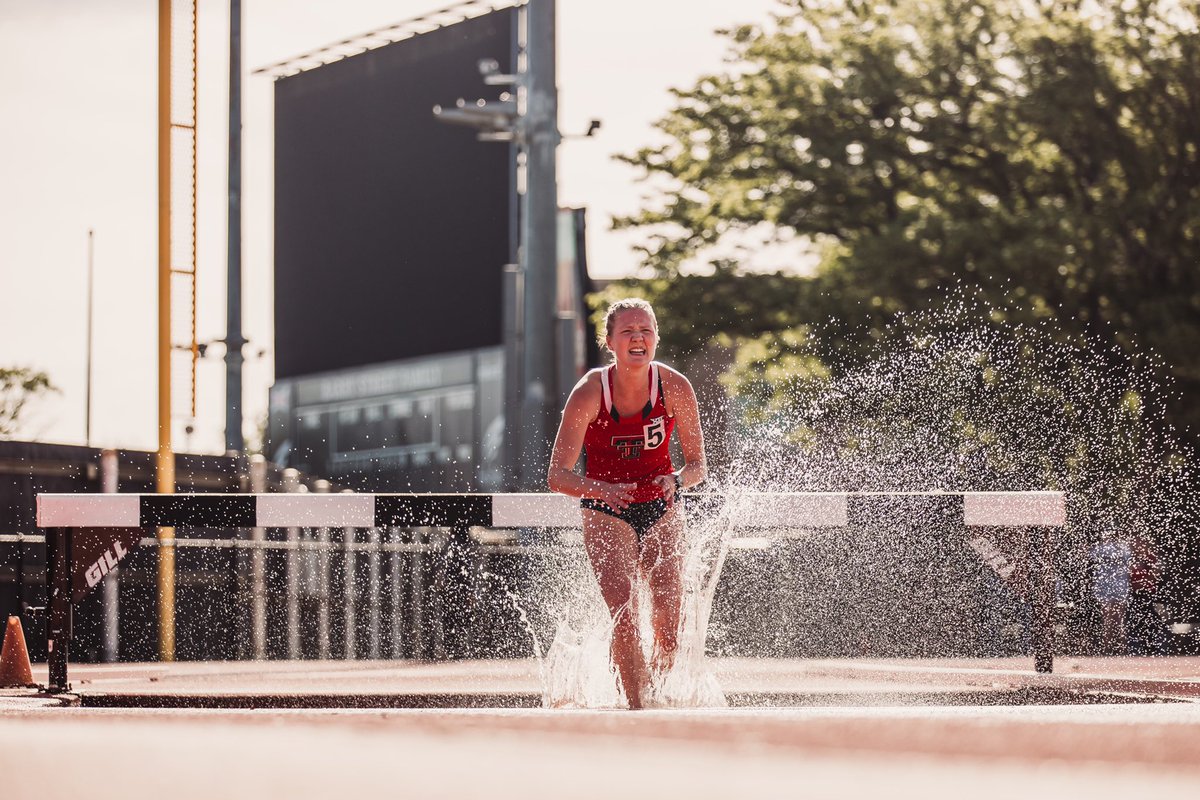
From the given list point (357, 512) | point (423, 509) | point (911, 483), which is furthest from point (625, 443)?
point (911, 483)

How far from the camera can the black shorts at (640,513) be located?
7.92 meters

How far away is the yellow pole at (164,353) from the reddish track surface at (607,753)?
331 inches

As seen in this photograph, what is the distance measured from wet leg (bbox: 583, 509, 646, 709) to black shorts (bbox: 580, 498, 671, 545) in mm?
20

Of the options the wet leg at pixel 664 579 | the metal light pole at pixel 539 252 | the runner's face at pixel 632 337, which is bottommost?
the wet leg at pixel 664 579

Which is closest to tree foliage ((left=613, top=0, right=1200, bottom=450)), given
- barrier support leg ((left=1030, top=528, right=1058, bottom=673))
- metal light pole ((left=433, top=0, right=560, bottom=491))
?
metal light pole ((left=433, top=0, right=560, bottom=491))

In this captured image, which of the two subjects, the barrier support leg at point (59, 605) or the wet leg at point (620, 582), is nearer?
the wet leg at point (620, 582)

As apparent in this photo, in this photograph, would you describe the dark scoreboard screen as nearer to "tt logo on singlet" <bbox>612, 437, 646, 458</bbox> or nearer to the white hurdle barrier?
the white hurdle barrier

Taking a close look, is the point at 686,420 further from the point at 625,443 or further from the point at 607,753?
the point at 607,753

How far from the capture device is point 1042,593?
10.3 meters

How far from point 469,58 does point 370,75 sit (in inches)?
213

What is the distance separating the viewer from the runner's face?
309 inches

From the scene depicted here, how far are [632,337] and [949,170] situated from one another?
2422cm

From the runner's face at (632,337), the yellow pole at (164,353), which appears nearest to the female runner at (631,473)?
the runner's face at (632,337)

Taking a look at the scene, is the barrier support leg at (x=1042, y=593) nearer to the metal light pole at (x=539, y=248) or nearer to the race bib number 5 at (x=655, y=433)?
the race bib number 5 at (x=655, y=433)
